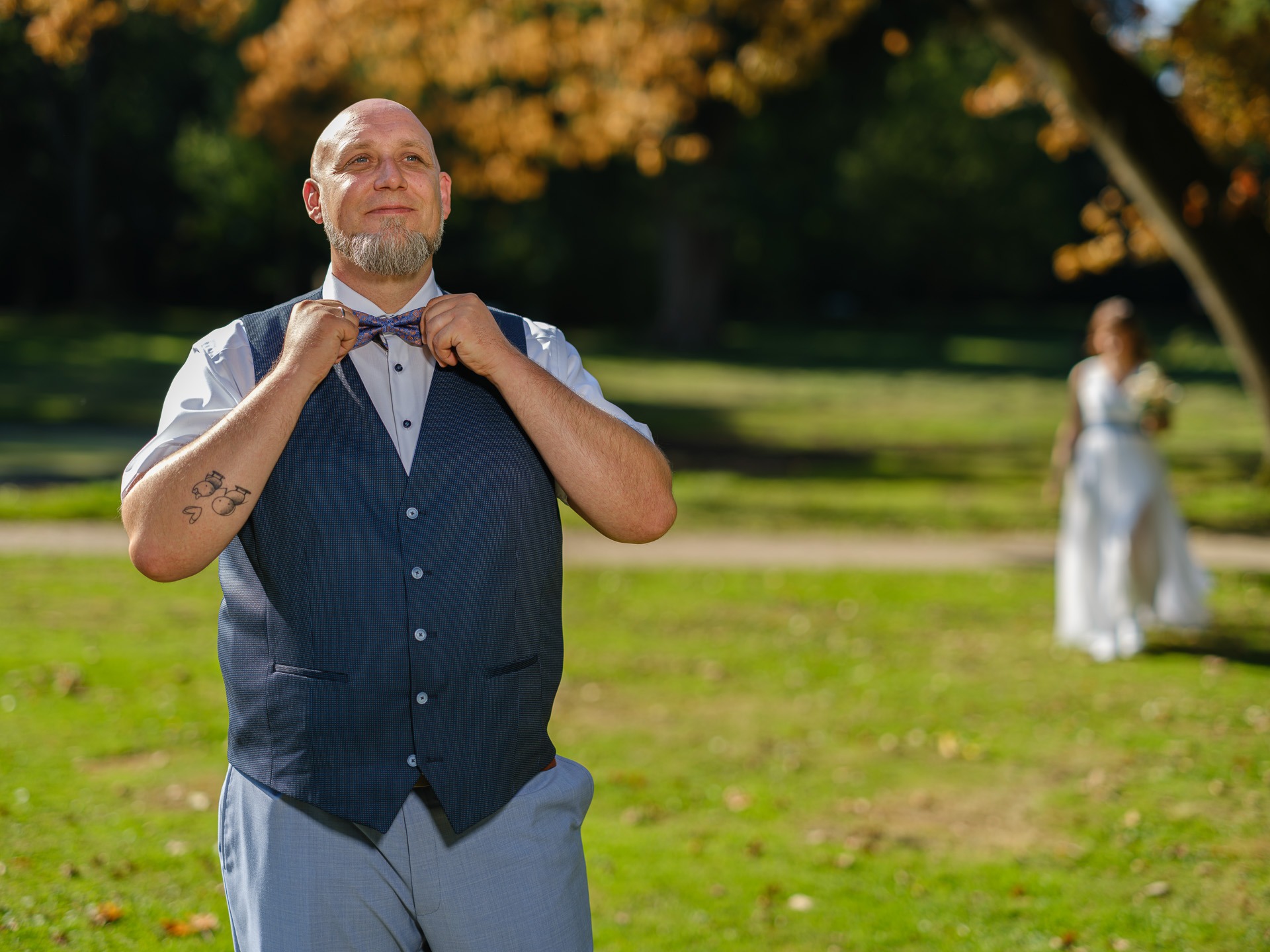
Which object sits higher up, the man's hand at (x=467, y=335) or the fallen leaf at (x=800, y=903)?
the man's hand at (x=467, y=335)

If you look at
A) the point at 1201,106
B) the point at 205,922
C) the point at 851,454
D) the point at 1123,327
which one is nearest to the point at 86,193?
the point at 851,454

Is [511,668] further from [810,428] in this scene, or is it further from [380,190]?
[810,428]

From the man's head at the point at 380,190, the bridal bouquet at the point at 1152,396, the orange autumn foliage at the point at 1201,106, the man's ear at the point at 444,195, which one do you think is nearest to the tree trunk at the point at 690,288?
the orange autumn foliage at the point at 1201,106

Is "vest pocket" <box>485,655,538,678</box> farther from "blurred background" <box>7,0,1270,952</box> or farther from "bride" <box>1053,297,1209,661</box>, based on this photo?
"bride" <box>1053,297,1209,661</box>

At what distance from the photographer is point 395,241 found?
274 cm

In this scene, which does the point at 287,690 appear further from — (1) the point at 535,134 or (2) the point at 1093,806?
(1) the point at 535,134

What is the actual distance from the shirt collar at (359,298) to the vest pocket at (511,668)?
0.71 m

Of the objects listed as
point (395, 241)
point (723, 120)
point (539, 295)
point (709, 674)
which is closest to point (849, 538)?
point (709, 674)

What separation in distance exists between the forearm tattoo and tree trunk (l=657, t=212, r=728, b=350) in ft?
128

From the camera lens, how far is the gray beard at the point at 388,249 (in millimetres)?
2736

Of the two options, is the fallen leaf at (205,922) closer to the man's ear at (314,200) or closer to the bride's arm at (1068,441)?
the man's ear at (314,200)

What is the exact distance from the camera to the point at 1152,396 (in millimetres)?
9469

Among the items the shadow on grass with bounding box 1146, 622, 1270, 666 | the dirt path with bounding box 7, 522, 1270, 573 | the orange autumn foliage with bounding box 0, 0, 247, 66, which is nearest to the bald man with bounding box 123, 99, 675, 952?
the shadow on grass with bounding box 1146, 622, 1270, 666

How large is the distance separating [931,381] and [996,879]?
2879 cm
